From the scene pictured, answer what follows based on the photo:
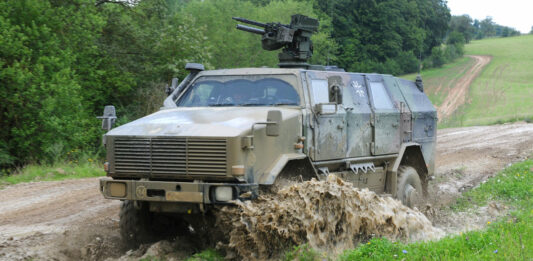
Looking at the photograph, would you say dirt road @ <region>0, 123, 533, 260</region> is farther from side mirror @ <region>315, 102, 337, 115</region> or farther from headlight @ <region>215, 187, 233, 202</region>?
side mirror @ <region>315, 102, 337, 115</region>

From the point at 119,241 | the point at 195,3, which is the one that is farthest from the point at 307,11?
the point at 119,241

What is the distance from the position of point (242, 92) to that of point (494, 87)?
42.5 m

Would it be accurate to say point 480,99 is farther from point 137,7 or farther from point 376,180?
point 376,180

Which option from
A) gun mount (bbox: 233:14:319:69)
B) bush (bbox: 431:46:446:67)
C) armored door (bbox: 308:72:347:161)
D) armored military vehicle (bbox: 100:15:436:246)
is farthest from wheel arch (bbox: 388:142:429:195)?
bush (bbox: 431:46:446:67)

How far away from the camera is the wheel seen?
31.4 ft

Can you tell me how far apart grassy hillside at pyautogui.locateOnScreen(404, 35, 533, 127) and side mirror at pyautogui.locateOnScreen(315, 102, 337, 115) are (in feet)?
77.4

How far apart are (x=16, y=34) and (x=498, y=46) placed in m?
70.1

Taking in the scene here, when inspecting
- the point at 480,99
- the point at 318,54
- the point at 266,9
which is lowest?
the point at 480,99

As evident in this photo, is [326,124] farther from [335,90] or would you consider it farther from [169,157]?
[169,157]

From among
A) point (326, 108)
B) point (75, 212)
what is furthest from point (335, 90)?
point (75, 212)

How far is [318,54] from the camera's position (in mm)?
44531

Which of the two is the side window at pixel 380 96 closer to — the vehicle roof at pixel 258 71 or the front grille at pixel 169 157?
the vehicle roof at pixel 258 71

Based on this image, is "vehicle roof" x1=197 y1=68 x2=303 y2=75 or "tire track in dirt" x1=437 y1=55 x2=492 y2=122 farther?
"tire track in dirt" x1=437 y1=55 x2=492 y2=122

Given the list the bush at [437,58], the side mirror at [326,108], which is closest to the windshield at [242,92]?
the side mirror at [326,108]
